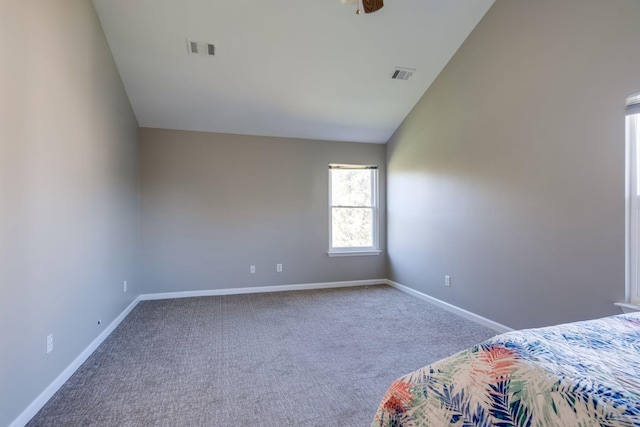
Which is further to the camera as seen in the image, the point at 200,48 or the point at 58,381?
the point at 200,48

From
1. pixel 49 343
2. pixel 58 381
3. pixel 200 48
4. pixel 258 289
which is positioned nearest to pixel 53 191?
A: pixel 49 343

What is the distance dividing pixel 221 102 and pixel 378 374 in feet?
11.8

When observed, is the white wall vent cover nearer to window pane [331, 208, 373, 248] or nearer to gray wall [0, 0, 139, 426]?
gray wall [0, 0, 139, 426]

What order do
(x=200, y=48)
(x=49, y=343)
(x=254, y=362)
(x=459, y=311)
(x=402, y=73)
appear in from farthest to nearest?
1. (x=402, y=73)
2. (x=459, y=311)
3. (x=200, y=48)
4. (x=254, y=362)
5. (x=49, y=343)

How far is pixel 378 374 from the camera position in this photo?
2.35m

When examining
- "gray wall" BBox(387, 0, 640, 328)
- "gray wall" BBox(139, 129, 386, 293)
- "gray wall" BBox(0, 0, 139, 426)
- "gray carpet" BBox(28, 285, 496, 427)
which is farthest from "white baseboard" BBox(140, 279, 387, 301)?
"gray wall" BBox(387, 0, 640, 328)

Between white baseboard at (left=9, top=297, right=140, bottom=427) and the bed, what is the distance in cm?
199

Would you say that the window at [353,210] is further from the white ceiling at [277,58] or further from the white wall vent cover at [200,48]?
the white wall vent cover at [200,48]

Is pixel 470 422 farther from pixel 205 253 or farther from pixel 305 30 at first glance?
pixel 205 253

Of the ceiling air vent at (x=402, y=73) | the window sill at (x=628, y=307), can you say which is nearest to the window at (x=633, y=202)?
the window sill at (x=628, y=307)

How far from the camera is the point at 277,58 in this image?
3523mm

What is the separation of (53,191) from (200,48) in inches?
80.0

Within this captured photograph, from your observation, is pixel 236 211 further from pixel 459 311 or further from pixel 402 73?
pixel 459 311

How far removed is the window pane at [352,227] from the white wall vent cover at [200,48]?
2.79 metres
